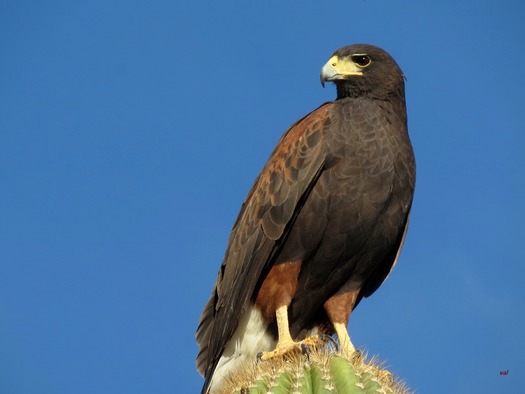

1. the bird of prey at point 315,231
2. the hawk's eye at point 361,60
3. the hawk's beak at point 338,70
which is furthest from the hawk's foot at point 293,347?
the hawk's eye at point 361,60

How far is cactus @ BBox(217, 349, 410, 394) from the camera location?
4375 mm

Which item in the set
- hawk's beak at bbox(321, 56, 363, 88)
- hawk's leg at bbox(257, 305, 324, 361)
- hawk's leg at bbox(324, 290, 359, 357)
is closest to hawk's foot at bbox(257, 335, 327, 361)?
hawk's leg at bbox(257, 305, 324, 361)

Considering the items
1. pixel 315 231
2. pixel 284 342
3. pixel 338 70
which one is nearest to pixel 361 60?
pixel 338 70

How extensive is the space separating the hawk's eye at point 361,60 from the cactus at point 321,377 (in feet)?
10.6

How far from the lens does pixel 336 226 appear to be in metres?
6.45

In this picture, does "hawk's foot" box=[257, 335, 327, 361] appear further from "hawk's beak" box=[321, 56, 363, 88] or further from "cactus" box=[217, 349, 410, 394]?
"hawk's beak" box=[321, 56, 363, 88]

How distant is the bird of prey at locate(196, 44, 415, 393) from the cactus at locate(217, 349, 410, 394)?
145cm

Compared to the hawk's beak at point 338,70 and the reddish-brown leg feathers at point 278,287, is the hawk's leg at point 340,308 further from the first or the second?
the hawk's beak at point 338,70

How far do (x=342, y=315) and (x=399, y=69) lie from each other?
7.42 ft

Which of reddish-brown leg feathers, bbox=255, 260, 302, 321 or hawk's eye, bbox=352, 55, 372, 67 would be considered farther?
hawk's eye, bbox=352, 55, 372, 67

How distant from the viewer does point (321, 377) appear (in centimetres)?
445

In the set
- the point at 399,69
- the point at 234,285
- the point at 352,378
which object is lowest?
the point at 352,378

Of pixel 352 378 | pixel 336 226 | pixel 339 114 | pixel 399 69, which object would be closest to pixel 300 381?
pixel 352 378

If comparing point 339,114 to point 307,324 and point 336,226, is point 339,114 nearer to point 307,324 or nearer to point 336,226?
point 336,226
